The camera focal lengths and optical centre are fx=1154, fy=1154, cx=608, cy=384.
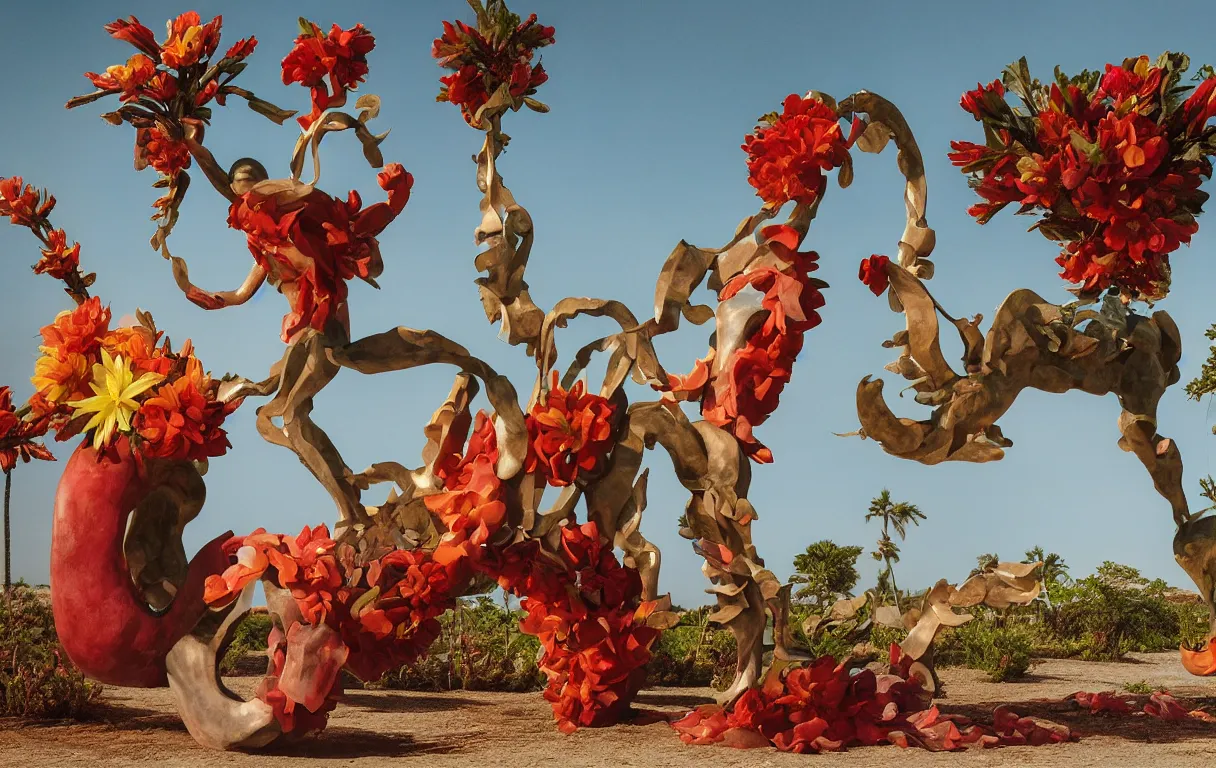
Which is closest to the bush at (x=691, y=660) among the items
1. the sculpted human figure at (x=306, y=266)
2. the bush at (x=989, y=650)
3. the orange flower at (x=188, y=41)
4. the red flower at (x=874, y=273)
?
the bush at (x=989, y=650)

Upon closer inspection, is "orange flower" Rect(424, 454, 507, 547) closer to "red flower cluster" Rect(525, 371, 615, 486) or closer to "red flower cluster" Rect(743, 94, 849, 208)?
"red flower cluster" Rect(525, 371, 615, 486)

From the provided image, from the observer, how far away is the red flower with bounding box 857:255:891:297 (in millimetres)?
6057

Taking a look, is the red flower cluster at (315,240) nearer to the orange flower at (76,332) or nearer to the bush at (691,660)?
the orange flower at (76,332)

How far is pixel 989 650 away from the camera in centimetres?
913

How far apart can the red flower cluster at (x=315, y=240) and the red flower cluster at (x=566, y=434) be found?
1.10m

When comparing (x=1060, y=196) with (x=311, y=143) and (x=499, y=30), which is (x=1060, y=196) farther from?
(x=311, y=143)

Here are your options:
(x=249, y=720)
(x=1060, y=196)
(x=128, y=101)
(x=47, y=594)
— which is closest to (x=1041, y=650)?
(x=1060, y=196)

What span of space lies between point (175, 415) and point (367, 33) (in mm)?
2181

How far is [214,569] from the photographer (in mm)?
6055

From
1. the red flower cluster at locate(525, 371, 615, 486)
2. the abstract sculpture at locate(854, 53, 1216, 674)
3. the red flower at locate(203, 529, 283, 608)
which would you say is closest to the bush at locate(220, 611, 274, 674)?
the red flower at locate(203, 529, 283, 608)

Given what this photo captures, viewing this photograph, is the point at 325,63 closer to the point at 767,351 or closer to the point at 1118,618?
the point at 767,351

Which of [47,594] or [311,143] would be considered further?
[47,594]

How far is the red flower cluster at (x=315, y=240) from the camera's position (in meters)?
5.50

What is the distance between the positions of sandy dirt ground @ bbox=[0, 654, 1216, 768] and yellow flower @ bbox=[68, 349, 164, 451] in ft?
5.21
